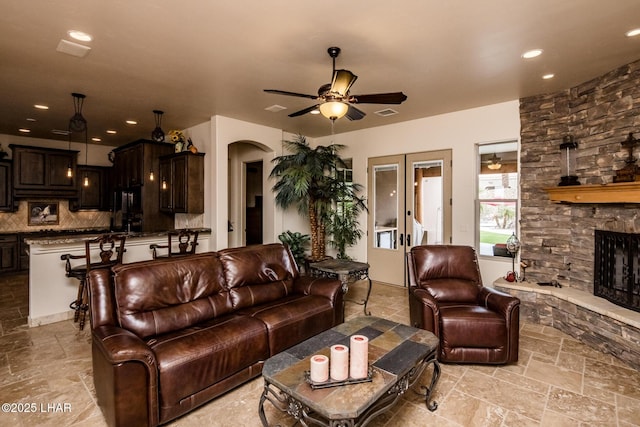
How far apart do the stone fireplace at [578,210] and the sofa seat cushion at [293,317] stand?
8.72 ft

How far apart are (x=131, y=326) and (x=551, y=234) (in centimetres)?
484

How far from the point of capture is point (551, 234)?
425cm

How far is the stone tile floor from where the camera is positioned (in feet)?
7.26

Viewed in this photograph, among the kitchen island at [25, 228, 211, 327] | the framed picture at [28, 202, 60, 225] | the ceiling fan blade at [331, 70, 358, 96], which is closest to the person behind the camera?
the ceiling fan blade at [331, 70, 358, 96]

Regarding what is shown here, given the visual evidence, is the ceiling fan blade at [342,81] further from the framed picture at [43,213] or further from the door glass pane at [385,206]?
the framed picture at [43,213]

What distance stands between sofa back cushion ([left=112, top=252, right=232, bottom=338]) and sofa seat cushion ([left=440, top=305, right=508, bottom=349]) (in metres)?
1.99

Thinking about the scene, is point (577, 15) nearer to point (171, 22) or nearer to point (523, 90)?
point (523, 90)

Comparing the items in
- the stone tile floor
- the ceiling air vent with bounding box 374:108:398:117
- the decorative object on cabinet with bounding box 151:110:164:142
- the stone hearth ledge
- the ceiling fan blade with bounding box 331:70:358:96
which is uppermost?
the ceiling air vent with bounding box 374:108:398:117

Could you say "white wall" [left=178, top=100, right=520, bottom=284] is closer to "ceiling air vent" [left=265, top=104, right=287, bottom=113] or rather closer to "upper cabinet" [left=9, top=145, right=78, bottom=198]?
"ceiling air vent" [left=265, top=104, right=287, bottom=113]

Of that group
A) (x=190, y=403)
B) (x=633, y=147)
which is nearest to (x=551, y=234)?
(x=633, y=147)

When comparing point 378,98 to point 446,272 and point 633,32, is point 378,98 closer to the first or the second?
point 446,272

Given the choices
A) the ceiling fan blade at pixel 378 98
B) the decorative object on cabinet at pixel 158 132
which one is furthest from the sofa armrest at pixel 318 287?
the decorative object on cabinet at pixel 158 132

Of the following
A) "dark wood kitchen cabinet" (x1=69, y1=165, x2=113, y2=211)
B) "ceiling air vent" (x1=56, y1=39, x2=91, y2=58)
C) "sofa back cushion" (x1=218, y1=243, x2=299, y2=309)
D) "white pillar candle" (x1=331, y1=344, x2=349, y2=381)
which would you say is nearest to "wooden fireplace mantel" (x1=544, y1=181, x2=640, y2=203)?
"white pillar candle" (x1=331, y1=344, x2=349, y2=381)

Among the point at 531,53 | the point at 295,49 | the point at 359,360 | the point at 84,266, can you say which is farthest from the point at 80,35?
the point at 531,53
